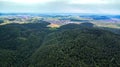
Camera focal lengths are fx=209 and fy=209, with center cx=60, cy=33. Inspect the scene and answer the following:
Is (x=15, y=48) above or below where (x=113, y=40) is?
below

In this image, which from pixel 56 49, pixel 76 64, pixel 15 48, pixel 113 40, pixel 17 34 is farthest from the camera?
pixel 17 34

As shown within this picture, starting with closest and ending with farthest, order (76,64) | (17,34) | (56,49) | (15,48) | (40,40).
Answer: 1. (76,64)
2. (56,49)
3. (15,48)
4. (40,40)
5. (17,34)

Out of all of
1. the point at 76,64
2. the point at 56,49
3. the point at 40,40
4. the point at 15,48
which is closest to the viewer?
the point at 76,64

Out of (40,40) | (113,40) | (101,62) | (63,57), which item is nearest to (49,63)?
(63,57)

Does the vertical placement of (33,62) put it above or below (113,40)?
below

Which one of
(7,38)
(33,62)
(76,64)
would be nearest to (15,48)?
(7,38)

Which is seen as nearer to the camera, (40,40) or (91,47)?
(91,47)

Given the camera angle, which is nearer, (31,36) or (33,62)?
(33,62)

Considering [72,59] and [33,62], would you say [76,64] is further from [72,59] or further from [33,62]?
[33,62]

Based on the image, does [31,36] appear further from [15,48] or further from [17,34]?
[15,48]
